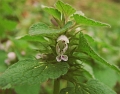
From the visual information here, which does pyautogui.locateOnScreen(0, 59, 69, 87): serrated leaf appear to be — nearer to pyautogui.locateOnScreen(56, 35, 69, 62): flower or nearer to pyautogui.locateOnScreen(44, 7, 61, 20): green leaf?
pyautogui.locateOnScreen(56, 35, 69, 62): flower

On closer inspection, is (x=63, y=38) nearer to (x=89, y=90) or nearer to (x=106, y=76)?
(x=89, y=90)

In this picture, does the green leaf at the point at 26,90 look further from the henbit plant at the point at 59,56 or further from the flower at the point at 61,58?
the flower at the point at 61,58

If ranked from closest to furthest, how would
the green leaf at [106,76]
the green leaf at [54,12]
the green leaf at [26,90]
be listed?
the green leaf at [54,12], the green leaf at [26,90], the green leaf at [106,76]

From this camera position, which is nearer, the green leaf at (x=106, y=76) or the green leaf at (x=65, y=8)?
the green leaf at (x=65, y=8)

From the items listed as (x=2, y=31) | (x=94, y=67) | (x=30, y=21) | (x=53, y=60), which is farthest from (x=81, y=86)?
(x=30, y=21)

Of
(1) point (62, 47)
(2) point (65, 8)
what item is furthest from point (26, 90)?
(2) point (65, 8)

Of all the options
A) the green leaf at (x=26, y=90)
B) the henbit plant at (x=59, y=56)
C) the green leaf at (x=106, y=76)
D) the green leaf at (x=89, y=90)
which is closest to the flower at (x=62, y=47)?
the henbit plant at (x=59, y=56)
